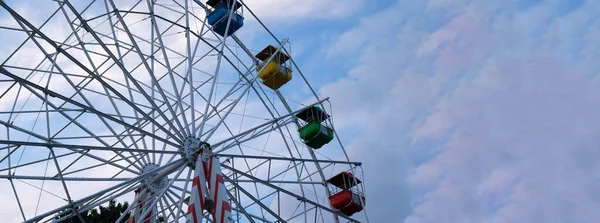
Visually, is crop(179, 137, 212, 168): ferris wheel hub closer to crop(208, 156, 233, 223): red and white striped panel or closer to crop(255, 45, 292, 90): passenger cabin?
crop(208, 156, 233, 223): red and white striped panel

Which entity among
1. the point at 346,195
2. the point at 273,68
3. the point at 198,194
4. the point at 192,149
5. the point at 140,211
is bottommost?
the point at 198,194

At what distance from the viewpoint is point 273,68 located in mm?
18438

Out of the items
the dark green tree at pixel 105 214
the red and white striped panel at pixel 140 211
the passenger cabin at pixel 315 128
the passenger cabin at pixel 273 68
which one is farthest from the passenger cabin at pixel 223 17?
the dark green tree at pixel 105 214

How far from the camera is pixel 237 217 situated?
14.7 metres

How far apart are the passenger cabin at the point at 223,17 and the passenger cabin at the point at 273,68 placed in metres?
1.10

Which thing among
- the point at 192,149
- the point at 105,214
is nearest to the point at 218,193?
the point at 192,149

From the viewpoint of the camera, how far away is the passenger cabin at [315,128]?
61.6 ft

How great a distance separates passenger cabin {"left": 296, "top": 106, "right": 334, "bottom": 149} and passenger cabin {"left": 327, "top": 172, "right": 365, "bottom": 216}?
1116 mm

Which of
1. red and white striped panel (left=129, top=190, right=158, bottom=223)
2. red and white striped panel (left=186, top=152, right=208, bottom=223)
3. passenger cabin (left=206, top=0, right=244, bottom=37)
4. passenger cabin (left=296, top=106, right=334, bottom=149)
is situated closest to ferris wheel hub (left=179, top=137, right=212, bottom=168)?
red and white striped panel (left=186, top=152, right=208, bottom=223)

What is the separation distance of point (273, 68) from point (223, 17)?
72.7 inches

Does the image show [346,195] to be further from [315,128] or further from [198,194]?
[198,194]

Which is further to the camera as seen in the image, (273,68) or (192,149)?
(273,68)

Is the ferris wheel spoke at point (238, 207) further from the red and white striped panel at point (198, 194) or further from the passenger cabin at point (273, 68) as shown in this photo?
the passenger cabin at point (273, 68)

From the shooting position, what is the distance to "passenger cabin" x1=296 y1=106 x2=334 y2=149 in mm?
18786
